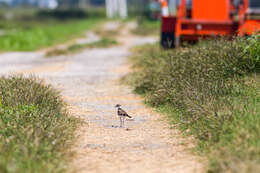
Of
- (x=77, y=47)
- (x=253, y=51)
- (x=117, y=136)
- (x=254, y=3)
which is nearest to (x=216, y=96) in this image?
(x=253, y=51)

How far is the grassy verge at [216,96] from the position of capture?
5830 mm

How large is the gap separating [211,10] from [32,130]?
41.6 ft

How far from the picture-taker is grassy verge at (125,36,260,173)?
583 cm

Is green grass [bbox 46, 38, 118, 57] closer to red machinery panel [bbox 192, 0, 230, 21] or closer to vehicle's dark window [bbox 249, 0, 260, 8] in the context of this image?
red machinery panel [bbox 192, 0, 230, 21]

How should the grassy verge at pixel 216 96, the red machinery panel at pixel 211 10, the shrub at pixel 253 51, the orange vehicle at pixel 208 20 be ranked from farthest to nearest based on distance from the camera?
1. the red machinery panel at pixel 211 10
2. the orange vehicle at pixel 208 20
3. the shrub at pixel 253 51
4. the grassy verge at pixel 216 96

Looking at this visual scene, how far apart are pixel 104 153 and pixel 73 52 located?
1660 centimetres

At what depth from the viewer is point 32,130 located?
20.5ft

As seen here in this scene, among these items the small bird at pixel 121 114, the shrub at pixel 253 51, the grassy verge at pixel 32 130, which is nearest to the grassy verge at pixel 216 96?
the shrub at pixel 253 51

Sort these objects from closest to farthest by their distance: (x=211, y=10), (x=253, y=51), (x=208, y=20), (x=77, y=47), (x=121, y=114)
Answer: (x=121, y=114)
(x=253, y=51)
(x=208, y=20)
(x=211, y=10)
(x=77, y=47)

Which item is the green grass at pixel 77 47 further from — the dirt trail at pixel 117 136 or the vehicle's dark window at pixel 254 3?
the dirt trail at pixel 117 136

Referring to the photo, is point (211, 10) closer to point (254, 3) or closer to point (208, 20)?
point (208, 20)

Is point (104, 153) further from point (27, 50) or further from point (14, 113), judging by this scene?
point (27, 50)

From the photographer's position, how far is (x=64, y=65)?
1736 cm

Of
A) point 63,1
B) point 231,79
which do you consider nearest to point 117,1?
point 63,1
